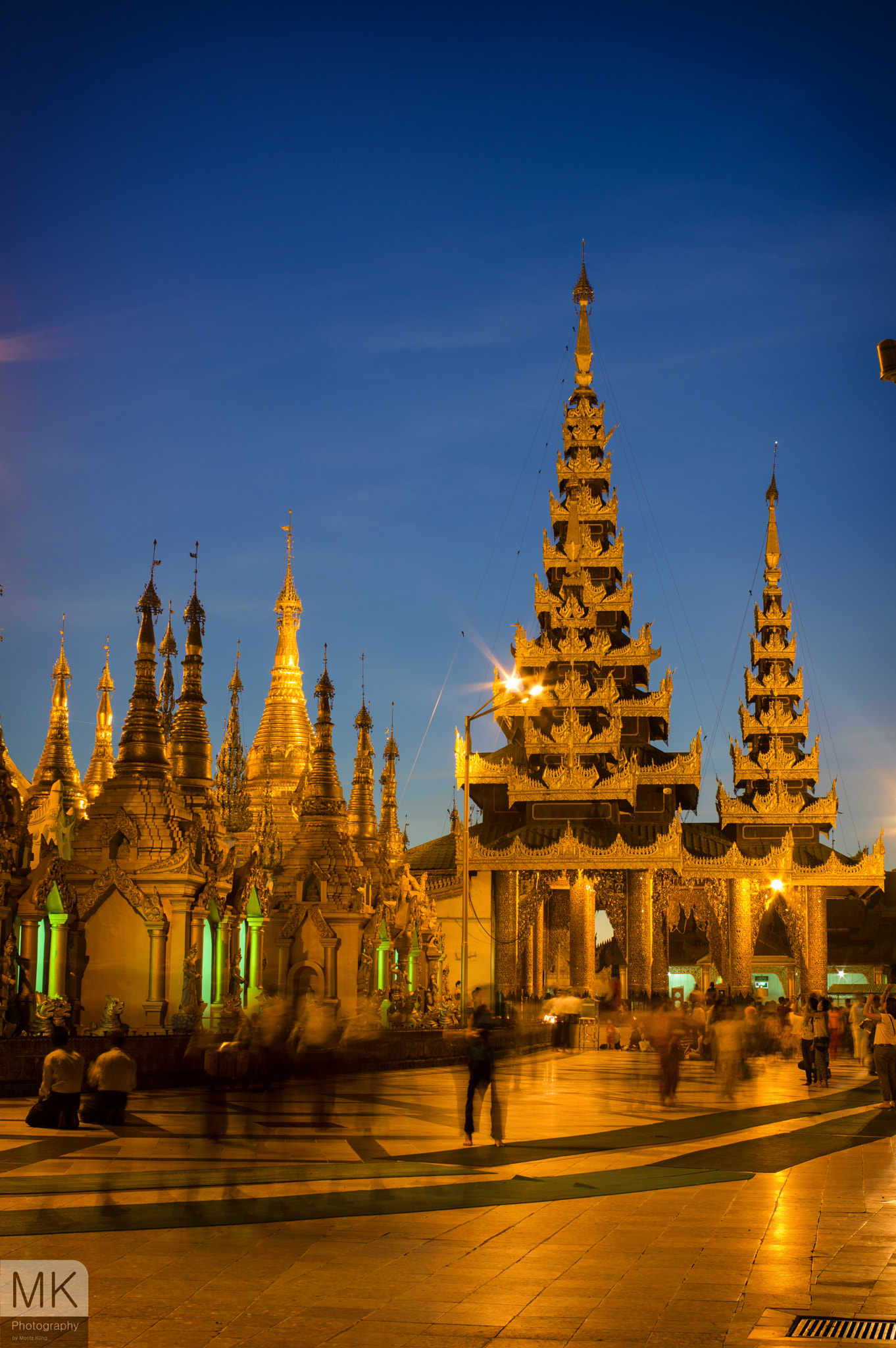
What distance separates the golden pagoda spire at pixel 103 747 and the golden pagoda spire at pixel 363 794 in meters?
8.30

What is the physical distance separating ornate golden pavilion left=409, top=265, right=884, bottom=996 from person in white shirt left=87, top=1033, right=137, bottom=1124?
36.4 meters

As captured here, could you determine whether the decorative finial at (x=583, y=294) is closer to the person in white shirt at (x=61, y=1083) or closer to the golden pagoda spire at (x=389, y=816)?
the golden pagoda spire at (x=389, y=816)

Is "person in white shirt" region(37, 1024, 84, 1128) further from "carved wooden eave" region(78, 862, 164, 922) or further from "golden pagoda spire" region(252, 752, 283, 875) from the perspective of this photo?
"golden pagoda spire" region(252, 752, 283, 875)

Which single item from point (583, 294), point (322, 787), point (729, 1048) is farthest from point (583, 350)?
point (729, 1048)

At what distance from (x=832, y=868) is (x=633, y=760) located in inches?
339

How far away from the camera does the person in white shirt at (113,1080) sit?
51.1 ft

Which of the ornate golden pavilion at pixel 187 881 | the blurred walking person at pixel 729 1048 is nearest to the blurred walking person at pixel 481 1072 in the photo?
the ornate golden pavilion at pixel 187 881

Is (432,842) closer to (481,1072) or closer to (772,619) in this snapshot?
(772,619)

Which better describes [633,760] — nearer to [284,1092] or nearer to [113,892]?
[113,892]

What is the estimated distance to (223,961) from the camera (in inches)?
1262

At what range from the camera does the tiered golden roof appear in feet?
184

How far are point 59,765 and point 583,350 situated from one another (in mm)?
35117

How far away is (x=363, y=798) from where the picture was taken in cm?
4925

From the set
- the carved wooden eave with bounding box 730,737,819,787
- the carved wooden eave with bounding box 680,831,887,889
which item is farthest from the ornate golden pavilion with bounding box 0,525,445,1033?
the carved wooden eave with bounding box 730,737,819,787
